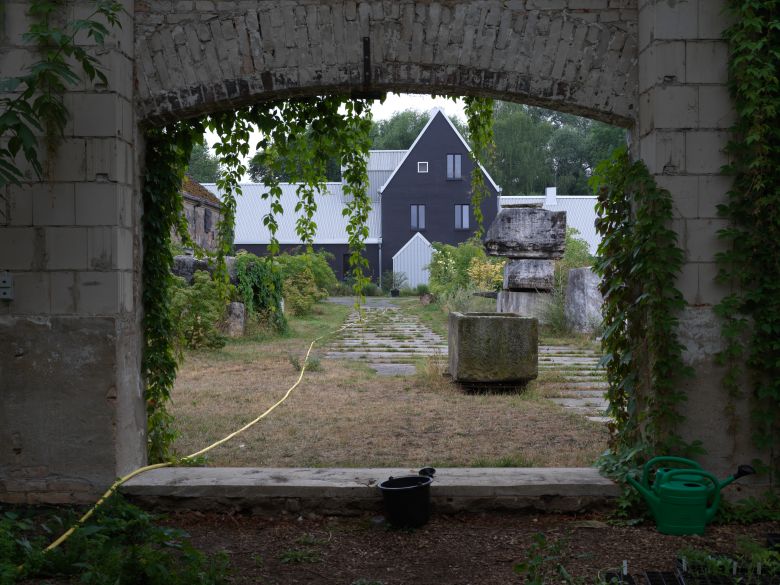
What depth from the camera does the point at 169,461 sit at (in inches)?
218

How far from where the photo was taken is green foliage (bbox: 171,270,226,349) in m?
12.1

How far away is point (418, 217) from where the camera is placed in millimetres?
35438

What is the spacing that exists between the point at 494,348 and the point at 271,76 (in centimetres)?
490

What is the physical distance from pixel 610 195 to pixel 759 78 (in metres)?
1.11

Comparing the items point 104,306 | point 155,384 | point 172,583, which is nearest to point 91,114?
point 104,306

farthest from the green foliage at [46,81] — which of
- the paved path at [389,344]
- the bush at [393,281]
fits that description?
the bush at [393,281]

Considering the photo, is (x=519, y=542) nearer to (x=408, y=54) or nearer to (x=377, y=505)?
(x=377, y=505)

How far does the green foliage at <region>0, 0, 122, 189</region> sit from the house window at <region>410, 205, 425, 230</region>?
30830mm

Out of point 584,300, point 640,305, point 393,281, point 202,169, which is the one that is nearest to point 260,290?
point 584,300

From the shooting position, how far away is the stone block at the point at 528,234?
1560cm

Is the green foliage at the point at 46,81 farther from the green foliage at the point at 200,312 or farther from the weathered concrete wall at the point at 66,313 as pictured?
the green foliage at the point at 200,312

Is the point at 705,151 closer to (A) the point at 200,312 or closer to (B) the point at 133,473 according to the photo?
(B) the point at 133,473

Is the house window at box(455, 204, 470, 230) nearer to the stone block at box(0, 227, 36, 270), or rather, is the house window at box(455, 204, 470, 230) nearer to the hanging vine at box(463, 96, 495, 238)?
the hanging vine at box(463, 96, 495, 238)

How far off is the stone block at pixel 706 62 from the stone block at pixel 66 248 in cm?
388
